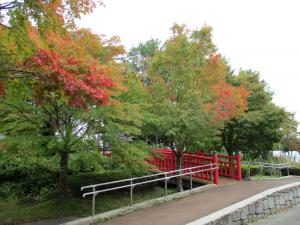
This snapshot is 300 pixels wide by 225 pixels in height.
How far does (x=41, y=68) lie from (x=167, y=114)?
257 inches

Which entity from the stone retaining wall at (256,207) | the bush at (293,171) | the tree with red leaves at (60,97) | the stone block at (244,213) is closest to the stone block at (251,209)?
the stone retaining wall at (256,207)

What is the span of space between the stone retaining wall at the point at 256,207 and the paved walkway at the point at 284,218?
0.59 feet

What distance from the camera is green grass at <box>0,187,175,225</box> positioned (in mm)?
10070

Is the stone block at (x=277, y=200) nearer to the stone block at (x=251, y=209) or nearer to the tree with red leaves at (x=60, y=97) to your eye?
the stone block at (x=251, y=209)

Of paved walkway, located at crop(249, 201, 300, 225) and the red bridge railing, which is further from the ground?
the red bridge railing

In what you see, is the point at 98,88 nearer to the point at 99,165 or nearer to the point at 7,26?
the point at 7,26

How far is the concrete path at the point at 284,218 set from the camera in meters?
8.77

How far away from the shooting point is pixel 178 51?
13.2 meters

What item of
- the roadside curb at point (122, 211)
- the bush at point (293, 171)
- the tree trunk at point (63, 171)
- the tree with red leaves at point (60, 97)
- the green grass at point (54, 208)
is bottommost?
the green grass at point (54, 208)

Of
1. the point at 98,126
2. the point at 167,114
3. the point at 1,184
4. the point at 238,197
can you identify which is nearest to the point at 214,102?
the point at 167,114

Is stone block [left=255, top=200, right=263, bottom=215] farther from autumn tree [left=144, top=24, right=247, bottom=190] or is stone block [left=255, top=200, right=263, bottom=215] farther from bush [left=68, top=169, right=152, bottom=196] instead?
bush [left=68, top=169, right=152, bottom=196]

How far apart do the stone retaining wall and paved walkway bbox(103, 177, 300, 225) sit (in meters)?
0.69

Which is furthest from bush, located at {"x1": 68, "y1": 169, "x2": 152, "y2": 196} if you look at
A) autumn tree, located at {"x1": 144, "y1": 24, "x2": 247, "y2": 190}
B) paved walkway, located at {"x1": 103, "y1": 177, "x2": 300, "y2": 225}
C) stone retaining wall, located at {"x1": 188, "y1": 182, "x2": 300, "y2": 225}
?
stone retaining wall, located at {"x1": 188, "y1": 182, "x2": 300, "y2": 225}

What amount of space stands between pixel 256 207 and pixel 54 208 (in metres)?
Result: 6.07
